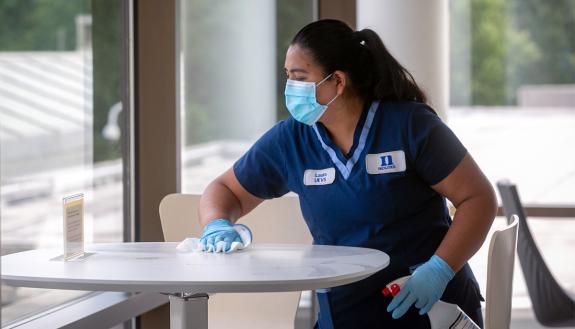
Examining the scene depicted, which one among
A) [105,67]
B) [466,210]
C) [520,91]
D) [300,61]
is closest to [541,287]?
[520,91]

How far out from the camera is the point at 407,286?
214 cm

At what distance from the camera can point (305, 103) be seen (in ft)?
7.79

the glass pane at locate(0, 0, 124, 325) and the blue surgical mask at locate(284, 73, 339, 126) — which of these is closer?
the blue surgical mask at locate(284, 73, 339, 126)

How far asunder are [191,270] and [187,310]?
20cm

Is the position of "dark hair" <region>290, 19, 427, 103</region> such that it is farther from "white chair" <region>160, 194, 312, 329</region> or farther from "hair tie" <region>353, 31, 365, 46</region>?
"white chair" <region>160, 194, 312, 329</region>

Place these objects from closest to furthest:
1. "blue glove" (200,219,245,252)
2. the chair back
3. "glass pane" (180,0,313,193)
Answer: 1. "blue glove" (200,219,245,252)
2. the chair back
3. "glass pane" (180,0,313,193)

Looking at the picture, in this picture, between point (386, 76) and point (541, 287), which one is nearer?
point (386, 76)

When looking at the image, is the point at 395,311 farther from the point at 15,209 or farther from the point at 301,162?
the point at 15,209

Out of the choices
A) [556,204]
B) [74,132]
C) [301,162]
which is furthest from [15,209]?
[556,204]

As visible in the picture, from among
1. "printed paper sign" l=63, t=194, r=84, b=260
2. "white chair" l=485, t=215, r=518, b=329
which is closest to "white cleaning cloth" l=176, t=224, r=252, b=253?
"printed paper sign" l=63, t=194, r=84, b=260

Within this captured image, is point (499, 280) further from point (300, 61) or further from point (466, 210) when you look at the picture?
point (300, 61)

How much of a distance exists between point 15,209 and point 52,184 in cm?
26

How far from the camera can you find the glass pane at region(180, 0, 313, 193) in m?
3.82

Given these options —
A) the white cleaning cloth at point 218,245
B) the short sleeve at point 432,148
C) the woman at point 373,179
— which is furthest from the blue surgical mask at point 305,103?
the white cleaning cloth at point 218,245
